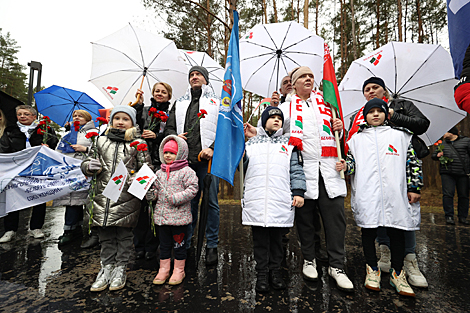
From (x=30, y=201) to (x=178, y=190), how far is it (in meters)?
2.88

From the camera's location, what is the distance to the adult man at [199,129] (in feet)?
10.1

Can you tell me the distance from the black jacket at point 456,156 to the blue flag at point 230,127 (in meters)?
5.93

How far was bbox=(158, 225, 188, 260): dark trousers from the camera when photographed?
8.37ft

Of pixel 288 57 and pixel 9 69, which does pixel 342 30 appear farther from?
pixel 9 69

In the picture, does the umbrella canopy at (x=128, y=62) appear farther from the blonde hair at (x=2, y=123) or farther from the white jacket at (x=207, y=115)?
the blonde hair at (x=2, y=123)

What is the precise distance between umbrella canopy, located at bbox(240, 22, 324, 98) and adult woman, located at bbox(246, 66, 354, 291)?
1.60 metres

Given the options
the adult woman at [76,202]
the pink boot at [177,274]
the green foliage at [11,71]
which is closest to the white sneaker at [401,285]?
the pink boot at [177,274]

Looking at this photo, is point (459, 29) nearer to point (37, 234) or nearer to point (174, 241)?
point (174, 241)

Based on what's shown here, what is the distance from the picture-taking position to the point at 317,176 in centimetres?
254

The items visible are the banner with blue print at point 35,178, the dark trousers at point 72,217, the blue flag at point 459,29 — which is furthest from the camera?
the dark trousers at point 72,217

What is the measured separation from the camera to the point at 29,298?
2.13 m

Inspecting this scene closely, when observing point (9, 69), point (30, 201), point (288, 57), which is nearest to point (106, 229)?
point (30, 201)

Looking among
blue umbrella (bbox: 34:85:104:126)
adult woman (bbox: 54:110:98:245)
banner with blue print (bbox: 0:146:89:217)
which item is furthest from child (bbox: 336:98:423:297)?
blue umbrella (bbox: 34:85:104:126)

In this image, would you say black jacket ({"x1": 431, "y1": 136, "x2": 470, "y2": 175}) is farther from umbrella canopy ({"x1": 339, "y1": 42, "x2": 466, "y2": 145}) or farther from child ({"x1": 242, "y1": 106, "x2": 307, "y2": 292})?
child ({"x1": 242, "y1": 106, "x2": 307, "y2": 292})
